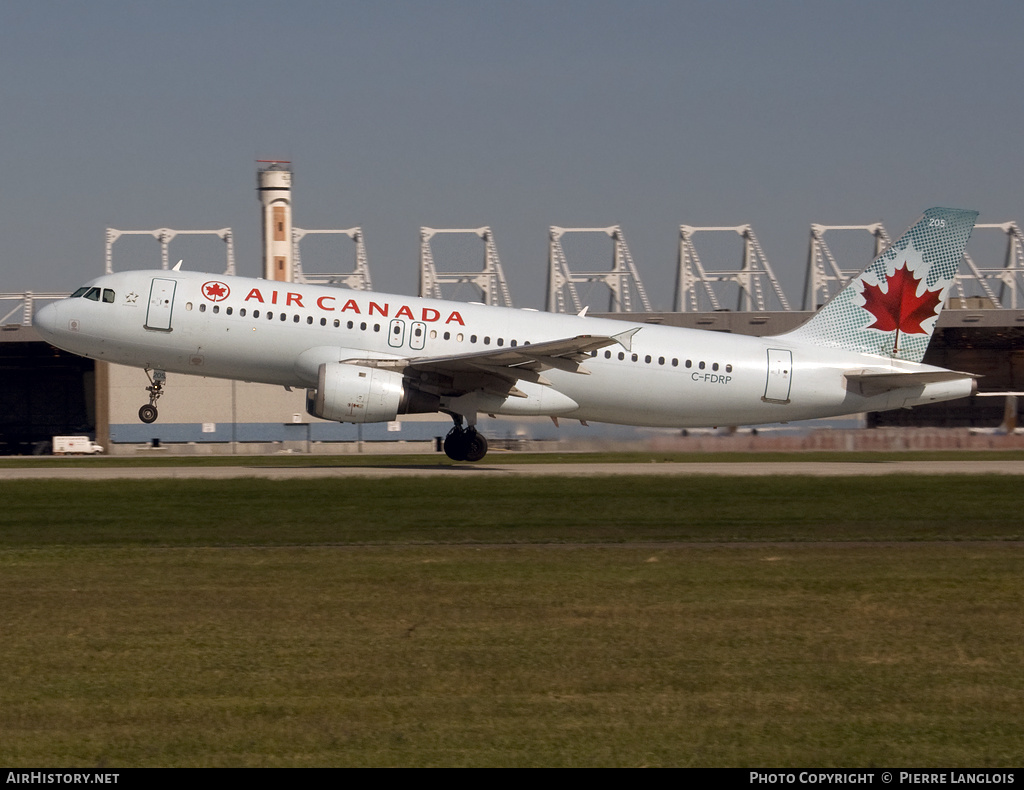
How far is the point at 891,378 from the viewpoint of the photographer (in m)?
31.6

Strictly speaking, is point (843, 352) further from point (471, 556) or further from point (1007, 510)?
point (471, 556)

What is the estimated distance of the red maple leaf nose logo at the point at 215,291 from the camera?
29062mm

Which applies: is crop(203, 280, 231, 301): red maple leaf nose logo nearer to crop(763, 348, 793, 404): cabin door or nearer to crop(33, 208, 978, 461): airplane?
crop(33, 208, 978, 461): airplane

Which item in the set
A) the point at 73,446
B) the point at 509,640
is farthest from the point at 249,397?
the point at 509,640

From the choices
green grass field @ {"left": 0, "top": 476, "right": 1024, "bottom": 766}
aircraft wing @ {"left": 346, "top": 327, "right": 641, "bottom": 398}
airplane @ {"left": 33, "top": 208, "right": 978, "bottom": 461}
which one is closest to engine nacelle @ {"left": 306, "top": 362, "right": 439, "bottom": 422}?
airplane @ {"left": 33, "top": 208, "right": 978, "bottom": 461}

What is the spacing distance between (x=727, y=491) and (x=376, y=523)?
28.3 ft

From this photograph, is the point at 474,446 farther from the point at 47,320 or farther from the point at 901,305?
the point at 901,305

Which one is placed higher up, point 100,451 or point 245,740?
point 245,740

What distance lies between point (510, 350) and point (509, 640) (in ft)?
56.8

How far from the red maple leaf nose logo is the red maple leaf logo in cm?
1781


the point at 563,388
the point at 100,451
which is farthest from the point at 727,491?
the point at 100,451

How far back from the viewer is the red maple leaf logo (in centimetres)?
3253

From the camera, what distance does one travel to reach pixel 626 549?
16516 millimetres

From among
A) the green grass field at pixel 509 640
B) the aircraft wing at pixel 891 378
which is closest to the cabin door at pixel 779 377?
the aircraft wing at pixel 891 378
